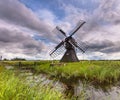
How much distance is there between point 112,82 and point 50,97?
48.9 ft

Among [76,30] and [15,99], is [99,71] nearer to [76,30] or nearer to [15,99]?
[15,99]

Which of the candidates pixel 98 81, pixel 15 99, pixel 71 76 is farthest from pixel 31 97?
pixel 71 76

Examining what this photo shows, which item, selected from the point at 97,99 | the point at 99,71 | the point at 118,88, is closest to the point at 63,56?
the point at 99,71

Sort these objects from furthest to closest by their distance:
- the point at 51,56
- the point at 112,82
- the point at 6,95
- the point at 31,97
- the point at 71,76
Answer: the point at 51,56 < the point at 71,76 < the point at 112,82 < the point at 31,97 < the point at 6,95

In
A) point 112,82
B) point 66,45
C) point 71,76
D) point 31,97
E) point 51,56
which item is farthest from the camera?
point 51,56

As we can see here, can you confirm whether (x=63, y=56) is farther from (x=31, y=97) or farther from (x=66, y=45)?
(x=31, y=97)

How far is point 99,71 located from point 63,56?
25244 millimetres

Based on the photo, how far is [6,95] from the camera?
5.66 meters

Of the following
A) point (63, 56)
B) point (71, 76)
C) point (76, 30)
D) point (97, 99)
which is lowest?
point (97, 99)

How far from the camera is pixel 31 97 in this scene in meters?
6.04

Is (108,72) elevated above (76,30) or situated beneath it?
situated beneath

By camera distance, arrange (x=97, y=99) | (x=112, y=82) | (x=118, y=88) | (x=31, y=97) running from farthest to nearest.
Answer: (x=112, y=82)
(x=118, y=88)
(x=97, y=99)
(x=31, y=97)

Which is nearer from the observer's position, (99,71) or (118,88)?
(118,88)

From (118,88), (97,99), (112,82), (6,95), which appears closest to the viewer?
(6,95)
